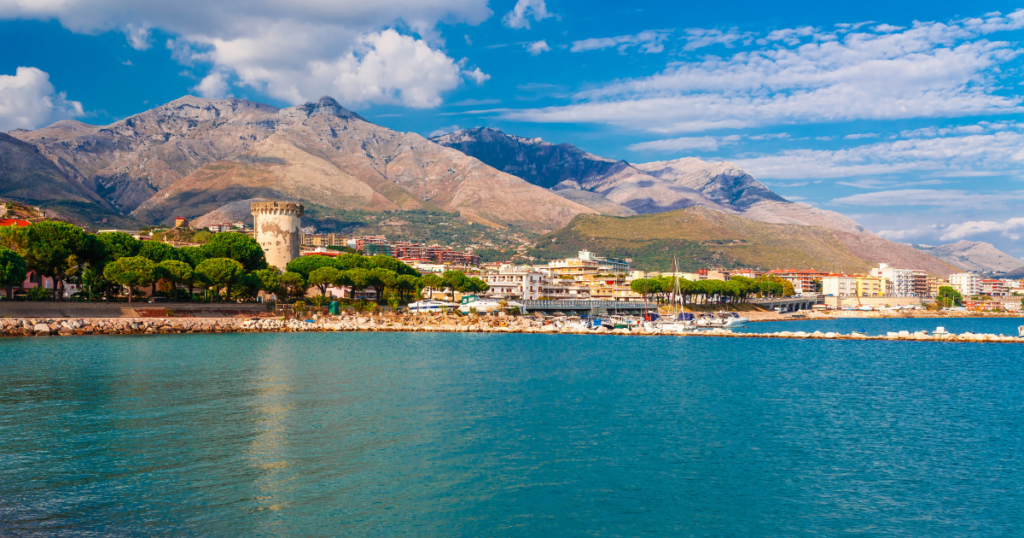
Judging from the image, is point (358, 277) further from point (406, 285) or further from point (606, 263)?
point (606, 263)

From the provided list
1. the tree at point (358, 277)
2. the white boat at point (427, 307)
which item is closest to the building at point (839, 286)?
the white boat at point (427, 307)

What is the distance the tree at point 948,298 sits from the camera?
525 ft

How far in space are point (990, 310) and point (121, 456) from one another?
17267 cm

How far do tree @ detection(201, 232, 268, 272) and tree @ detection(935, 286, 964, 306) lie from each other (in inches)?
5860

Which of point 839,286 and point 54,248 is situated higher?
point 54,248

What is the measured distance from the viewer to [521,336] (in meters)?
65.8

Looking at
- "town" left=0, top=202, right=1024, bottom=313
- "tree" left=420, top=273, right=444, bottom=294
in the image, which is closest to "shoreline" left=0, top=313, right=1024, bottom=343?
"town" left=0, top=202, right=1024, bottom=313

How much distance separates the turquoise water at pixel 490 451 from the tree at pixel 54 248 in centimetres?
2002

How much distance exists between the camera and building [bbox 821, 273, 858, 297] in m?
182

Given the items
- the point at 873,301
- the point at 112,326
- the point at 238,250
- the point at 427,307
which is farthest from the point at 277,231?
the point at 873,301

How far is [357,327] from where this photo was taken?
66.4 meters

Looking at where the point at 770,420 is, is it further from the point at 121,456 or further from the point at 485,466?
the point at 121,456

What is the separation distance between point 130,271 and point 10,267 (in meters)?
8.93

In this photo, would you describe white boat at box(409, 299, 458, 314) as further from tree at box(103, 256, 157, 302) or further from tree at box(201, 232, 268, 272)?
tree at box(103, 256, 157, 302)
